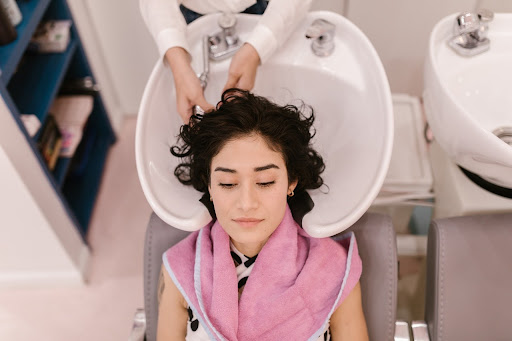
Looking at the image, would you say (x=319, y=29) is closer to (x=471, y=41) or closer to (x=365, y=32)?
(x=471, y=41)

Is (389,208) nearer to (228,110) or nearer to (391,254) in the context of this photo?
(391,254)

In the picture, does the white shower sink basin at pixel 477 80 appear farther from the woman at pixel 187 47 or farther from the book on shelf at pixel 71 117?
the book on shelf at pixel 71 117

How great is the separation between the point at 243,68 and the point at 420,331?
2.48 feet

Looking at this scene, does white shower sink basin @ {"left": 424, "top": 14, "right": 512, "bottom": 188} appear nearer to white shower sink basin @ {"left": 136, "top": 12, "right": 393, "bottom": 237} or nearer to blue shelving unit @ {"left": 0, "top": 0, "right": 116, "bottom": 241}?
white shower sink basin @ {"left": 136, "top": 12, "right": 393, "bottom": 237}

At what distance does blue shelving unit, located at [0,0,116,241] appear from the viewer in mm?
1409

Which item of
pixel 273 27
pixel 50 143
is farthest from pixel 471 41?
pixel 50 143


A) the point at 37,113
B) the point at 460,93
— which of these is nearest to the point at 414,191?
the point at 460,93

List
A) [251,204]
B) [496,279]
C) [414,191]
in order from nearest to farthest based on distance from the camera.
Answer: [251,204] → [496,279] → [414,191]

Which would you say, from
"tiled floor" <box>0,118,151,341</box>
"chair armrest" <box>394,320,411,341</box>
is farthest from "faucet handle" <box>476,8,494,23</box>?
"tiled floor" <box>0,118,151,341</box>

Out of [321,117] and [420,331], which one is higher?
[321,117]

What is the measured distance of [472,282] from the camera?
3.51 ft

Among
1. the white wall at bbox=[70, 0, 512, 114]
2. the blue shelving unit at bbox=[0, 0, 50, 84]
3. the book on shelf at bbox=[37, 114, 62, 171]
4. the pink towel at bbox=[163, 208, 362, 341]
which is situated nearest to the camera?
the pink towel at bbox=[163, 208, 362, 341]

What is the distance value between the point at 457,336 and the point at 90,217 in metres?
1.59

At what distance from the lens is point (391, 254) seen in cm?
110
